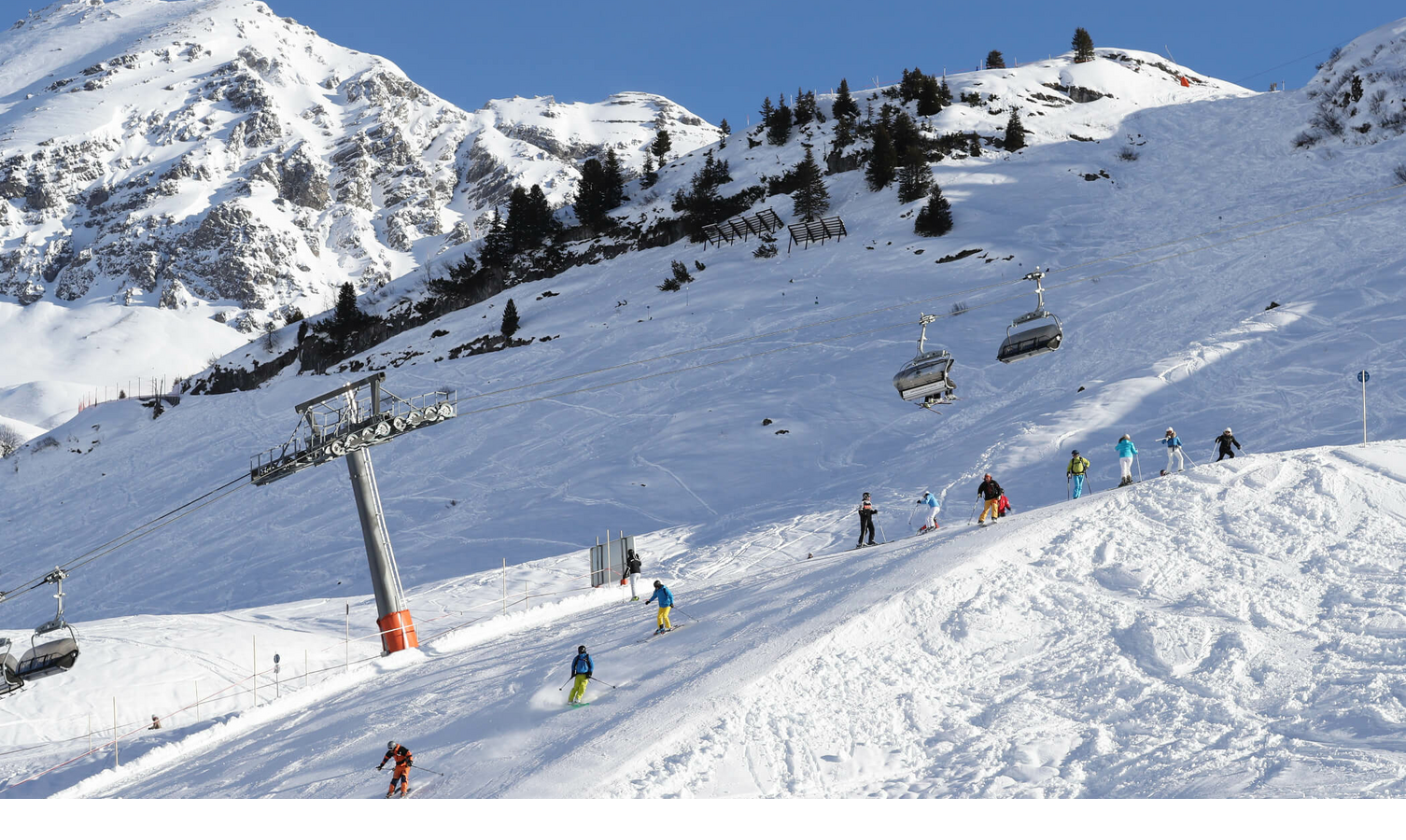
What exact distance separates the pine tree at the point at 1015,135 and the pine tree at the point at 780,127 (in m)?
14.8

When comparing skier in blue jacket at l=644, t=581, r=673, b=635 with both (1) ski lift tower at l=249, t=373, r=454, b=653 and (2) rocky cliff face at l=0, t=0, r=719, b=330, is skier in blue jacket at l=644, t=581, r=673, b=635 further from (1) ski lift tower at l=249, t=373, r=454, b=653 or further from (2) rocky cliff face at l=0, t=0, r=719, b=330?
(2) rocky cliff face at l=0, t=0, r=719, b=330

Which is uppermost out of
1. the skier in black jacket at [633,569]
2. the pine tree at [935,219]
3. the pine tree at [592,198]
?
the pine tree at [592,198]

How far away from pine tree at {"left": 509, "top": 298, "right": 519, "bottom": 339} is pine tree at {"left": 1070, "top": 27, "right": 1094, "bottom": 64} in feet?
154

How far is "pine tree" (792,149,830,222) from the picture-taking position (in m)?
59.5

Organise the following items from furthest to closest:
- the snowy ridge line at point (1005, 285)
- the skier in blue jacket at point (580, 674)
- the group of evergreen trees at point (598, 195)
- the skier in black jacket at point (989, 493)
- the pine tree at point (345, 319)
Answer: the group of evergreen trees at point (598, 195) < the pine tree at point (345, 319) < the snowy ridge line at point (1005, 285) < the skier in black jacket at point (989, 493) < the skier in blue jacket at point (580, 674)

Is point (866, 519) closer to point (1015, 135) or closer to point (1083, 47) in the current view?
point (1015, 135)

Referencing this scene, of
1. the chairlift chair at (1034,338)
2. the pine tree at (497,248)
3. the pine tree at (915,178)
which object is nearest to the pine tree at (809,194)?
the pine tree at (915,178)

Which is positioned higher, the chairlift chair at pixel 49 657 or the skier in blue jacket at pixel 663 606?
the chairlift chair at pixel 49 657

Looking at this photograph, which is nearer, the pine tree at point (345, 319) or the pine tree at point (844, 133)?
the pine tree at point (345, 319)

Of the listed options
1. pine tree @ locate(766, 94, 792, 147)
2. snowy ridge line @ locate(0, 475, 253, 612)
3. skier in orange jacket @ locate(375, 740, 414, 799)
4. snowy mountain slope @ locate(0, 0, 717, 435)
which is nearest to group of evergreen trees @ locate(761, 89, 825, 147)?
pine tree @ locate(766, 94, 792, 147)

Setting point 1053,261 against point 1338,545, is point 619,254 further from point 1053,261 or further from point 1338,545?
point 1338,545

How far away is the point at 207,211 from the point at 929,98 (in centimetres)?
13158

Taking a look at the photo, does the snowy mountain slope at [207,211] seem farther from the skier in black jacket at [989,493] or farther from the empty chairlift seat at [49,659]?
the skier in black jacket at [989,493]

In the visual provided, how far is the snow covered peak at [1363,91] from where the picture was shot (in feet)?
184
